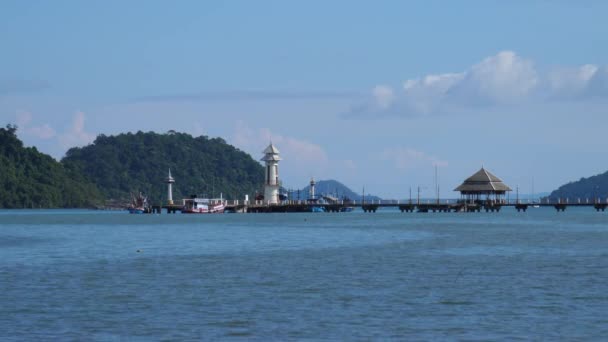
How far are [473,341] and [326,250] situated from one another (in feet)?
137

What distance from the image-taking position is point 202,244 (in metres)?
79.8

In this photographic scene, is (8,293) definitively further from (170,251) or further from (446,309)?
(170,251)

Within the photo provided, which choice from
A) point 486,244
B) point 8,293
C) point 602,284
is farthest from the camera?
point 486,244

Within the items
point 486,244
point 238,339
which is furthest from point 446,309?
point 486,244

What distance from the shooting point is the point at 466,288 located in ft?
141

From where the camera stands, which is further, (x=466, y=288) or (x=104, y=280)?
(x=104, y=280)

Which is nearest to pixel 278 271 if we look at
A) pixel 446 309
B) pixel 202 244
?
pixel 446 309

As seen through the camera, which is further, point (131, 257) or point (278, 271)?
point (131, 257)

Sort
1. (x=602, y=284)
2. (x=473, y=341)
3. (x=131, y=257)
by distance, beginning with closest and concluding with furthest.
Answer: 1. (x=473, y=341)
2. (x=602, y=284)
3. (x=131, y=257)

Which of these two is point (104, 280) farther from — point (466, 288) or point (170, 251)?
point (170, 251)

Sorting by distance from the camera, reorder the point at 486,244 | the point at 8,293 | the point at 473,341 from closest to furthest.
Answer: the point at 473,341 < the point at 8,293 < the point at 486,244

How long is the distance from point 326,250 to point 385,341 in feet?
136

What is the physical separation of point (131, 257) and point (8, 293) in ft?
72.3

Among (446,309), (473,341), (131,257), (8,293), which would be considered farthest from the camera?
(131,257)
